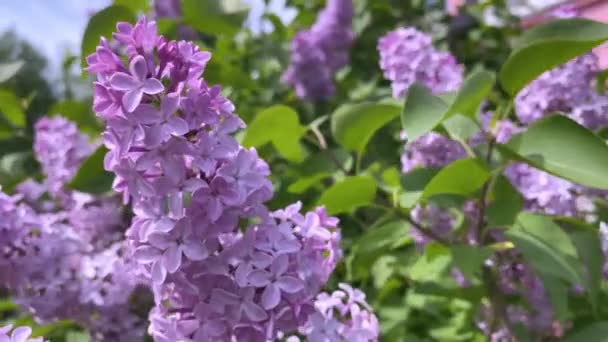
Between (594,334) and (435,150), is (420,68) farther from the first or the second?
(594,334)

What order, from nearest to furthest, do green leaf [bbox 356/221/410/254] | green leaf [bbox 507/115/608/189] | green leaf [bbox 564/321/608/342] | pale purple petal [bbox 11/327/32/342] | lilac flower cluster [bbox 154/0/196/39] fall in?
pale purple petal [bbox 11/327/32/342] < green leaf [bbox 507/115/608/189] < green leaf [bbox 564/321/608/342] < green leaf [bbox 356/221/410/254] < lilac flower cluster [bbox 154/0/196/39]

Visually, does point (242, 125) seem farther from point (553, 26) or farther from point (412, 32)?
point (412, 32)

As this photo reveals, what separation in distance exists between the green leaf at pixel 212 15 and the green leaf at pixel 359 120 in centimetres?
36

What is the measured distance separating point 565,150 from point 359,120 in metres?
0.31

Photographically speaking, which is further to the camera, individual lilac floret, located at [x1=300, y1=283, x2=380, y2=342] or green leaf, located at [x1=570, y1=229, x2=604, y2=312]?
green leaf, located at [x1=570, y1=229, x2=604, y2=312]

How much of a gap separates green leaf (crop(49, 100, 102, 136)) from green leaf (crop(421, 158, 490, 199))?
101 centimetres

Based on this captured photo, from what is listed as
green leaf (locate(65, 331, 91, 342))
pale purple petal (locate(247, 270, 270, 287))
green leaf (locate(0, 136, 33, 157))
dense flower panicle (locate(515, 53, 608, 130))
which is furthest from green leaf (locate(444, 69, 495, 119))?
green leaf (locate(0, 136, 33, 157))

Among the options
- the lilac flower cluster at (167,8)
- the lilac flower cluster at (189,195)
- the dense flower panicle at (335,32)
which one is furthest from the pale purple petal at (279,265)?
the dense flower panicle at (335,32)

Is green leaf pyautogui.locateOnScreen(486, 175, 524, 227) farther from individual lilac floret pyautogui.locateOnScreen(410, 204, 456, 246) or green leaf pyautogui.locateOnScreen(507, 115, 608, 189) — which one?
individual lilac floret pyautogui.locateOnScreen(410, 204, 456, 246)

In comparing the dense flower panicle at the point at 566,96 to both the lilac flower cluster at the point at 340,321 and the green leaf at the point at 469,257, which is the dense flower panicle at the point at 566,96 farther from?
the lilac flower cluster at the point at 340,321

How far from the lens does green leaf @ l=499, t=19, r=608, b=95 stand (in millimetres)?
786

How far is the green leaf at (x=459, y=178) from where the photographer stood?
2.83 feet

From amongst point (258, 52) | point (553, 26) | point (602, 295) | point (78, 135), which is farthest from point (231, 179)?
point (258, 52)

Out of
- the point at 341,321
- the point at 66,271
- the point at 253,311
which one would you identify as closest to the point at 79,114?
the point at 66,271
